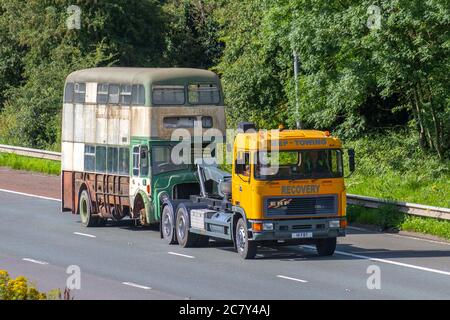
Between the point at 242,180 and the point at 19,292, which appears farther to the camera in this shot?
the point at 242,180

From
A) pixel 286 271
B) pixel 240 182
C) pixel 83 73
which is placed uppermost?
pixel 83 73

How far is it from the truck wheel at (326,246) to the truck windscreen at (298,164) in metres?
1.52

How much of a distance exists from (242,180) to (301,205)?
1390 millimetres

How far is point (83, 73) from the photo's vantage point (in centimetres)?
3378

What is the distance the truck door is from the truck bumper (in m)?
0.60

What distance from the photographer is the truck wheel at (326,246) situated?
26.8m

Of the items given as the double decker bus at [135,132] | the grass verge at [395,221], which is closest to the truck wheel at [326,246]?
the grass verge at [395,221]

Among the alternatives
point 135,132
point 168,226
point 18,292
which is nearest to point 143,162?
point 135,132

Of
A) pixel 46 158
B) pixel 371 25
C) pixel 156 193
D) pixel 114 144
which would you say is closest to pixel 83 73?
pixel 114 144

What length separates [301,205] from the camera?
1024 inches

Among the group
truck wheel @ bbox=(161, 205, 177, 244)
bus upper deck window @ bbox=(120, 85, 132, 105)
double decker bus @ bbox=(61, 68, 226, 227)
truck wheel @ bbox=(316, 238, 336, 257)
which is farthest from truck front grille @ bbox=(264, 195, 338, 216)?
bus upper deck window @ bbox=(120, 85, 132, 105)

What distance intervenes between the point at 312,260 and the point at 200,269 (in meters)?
2.82

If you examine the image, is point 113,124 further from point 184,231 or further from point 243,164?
point 243,164
